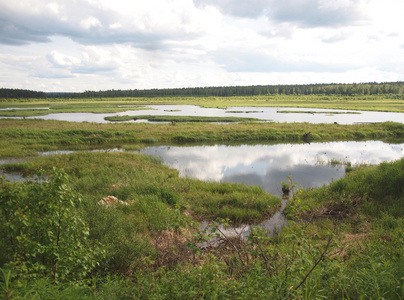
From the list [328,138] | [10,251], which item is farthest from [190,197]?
[328,138]

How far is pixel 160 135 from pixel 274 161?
16.5 m

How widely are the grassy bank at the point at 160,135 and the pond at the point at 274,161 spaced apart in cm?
352

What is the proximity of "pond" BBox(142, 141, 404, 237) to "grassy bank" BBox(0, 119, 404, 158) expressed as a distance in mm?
3521

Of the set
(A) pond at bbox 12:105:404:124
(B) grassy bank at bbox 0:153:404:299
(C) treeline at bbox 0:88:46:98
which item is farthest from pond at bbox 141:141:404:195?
(C) treeline at bbox 0:88:46:98

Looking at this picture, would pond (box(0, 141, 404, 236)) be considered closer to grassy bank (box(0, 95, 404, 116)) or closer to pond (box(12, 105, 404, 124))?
pond (box(12, 105, 404, 124))

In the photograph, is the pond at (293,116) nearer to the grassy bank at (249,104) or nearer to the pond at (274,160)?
the grassy bank at (249,104)

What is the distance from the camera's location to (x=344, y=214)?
10984mm

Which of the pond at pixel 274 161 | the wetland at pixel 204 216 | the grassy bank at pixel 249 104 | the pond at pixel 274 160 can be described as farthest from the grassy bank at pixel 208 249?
the grassy bank at pixel 249 104

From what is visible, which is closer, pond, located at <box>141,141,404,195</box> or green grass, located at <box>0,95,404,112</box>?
pond, located at <box>141,141,404,195</box>

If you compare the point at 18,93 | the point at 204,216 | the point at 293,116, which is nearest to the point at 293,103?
the point at 293,116

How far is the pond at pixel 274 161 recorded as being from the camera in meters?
17.4

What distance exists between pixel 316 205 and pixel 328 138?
2643 centimetres

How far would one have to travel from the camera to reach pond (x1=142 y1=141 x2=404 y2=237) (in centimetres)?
1739

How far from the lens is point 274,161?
23062 millimetres
